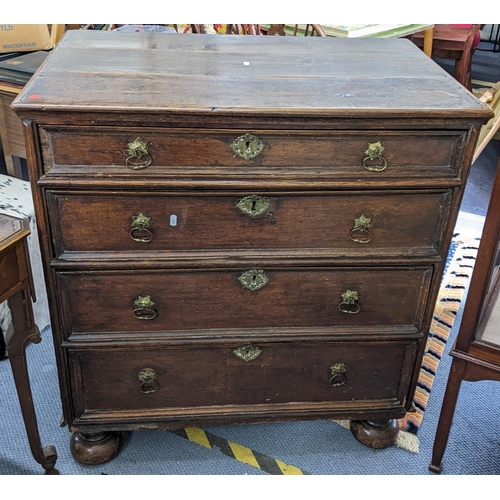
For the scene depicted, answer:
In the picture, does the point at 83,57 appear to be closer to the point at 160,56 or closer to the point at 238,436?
the point at 160,56

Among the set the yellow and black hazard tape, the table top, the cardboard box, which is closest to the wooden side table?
the table top

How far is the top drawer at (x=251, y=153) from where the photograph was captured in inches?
47.9

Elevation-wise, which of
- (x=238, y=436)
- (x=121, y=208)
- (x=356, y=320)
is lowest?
(x=238, y=436)

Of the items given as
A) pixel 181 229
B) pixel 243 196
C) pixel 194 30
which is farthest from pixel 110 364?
pixel 194 30

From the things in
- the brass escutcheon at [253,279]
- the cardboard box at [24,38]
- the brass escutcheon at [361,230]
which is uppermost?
the cardboard box at [24,38]

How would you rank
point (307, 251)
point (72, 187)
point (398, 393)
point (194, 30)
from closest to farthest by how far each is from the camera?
point (72, 187) < point (307, 251) < point (398, 393) < point (194, 30)

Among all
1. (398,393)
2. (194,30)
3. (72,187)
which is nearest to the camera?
(72,187)

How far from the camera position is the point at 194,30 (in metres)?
2.24

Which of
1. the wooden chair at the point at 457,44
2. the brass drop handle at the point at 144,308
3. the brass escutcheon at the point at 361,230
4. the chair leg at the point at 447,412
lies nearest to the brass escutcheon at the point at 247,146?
the brass escutcheon at the point at 361,230

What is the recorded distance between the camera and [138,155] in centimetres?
123

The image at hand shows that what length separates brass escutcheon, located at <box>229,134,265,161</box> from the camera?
123cm

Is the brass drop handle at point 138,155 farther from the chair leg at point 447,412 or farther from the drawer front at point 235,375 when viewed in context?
the chair leg at point 447,412

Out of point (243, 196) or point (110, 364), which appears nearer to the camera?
point (243, 196)

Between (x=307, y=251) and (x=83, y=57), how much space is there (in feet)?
2.32
